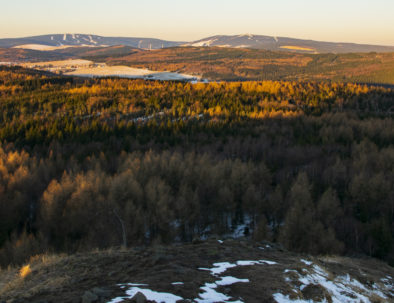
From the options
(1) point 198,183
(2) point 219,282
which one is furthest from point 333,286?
(1) point 198,183

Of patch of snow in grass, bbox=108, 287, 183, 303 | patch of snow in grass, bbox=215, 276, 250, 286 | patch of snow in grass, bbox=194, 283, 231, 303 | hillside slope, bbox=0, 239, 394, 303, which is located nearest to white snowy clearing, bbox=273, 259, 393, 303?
hillside slope, bbox=0, 239, 394, 303

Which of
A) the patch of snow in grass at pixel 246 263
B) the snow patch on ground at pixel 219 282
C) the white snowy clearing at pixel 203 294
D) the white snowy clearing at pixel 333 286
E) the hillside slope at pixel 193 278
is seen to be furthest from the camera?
the patch of snow in grass at pixel 246 263

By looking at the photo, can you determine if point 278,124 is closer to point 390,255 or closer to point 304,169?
point 304,169

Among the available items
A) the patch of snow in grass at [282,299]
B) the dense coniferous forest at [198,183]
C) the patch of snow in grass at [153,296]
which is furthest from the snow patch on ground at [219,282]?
the dense coniferous forest at [198,183]

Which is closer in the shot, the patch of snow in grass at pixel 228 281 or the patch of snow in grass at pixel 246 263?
the patch of snow in grass at pixel 228 281

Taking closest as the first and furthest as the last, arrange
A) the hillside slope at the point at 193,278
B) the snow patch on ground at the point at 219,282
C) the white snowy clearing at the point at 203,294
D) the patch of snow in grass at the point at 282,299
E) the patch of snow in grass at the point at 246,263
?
the white snowy clearing at the point at 203,294
the snow patch on ground at the point at 219,282
the hillside slope at the point at 193,278
the patch of snow in grass at the point at 282,299
the patch of snow in grass at the point at 246,263

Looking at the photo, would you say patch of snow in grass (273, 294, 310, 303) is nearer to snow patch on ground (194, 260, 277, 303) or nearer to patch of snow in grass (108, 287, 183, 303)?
snow patch on ground (194, 260, 277, 303)

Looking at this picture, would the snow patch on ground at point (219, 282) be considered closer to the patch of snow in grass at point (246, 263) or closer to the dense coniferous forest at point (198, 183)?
the patch of snow in grass at point (246, 263)
